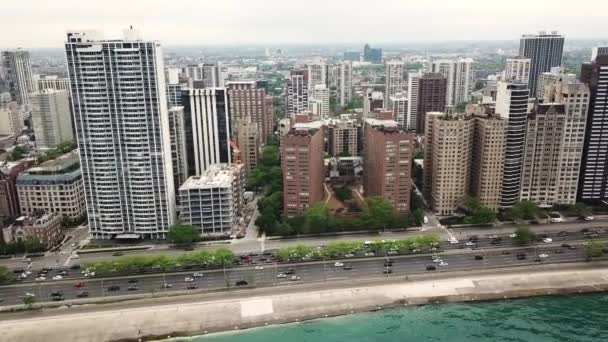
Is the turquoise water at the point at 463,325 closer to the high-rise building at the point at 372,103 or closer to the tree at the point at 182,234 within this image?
the tree at the point at 182,234

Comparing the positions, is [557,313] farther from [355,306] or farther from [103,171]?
[103,171]

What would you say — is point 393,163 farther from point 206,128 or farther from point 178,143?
point 178,143

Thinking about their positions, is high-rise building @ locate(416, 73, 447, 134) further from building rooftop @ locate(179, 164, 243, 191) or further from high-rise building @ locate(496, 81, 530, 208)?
building rooftop @ locate(179, 164, 243, 191)

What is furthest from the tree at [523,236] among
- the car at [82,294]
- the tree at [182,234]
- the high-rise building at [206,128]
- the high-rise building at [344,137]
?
the car at [82,294]

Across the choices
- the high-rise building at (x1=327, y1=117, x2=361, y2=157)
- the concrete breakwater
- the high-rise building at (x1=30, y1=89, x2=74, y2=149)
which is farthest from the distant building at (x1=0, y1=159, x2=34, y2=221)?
the high-rise building at (x1=327, y1=117, x2=361, y2=157)

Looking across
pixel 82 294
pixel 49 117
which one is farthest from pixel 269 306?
pixel 49 117
